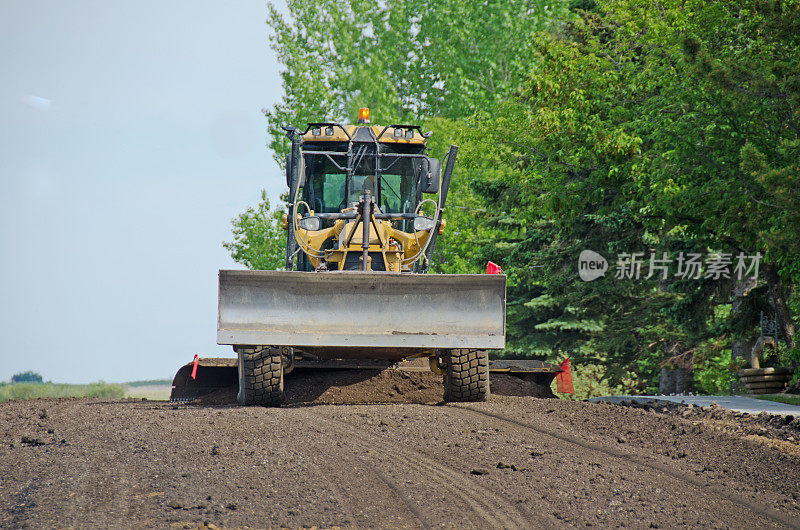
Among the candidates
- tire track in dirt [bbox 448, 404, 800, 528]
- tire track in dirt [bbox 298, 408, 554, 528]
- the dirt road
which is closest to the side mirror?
the dirt road

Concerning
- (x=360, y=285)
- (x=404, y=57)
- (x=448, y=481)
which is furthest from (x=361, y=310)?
(x=404, y=57)

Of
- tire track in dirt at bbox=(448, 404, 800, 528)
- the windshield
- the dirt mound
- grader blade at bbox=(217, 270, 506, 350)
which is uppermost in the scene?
the windshield

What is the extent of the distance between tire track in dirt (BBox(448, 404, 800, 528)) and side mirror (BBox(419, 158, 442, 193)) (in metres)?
3.16

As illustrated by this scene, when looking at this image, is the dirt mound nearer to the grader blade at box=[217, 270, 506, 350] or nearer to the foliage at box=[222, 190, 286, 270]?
the grader blade at box=[217, 270, 506, 350]

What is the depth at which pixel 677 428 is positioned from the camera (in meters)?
8.39

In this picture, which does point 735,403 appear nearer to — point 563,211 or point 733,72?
point 733,72

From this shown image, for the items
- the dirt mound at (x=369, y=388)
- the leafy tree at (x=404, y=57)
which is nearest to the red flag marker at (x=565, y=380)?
the dirt mound at (x=369, y=388)

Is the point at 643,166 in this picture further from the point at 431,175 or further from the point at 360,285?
the point at 360,285

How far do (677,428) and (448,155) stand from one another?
4.32m

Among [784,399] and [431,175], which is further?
[784,399]

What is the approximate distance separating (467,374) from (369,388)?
231 cm

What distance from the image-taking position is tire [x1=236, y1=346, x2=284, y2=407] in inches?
382

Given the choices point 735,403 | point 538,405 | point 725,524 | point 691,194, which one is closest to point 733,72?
point 691,194

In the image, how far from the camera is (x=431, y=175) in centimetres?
1078
